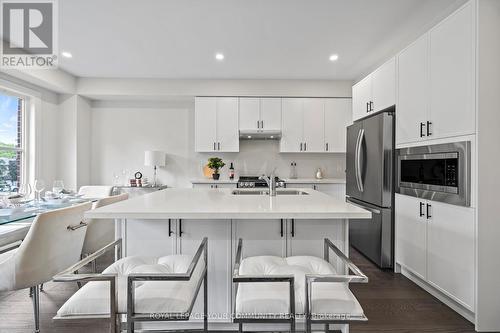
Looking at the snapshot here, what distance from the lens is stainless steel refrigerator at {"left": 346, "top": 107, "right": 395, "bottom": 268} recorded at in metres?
2.81

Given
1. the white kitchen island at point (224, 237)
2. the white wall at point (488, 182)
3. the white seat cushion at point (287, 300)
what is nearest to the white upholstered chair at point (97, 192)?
the white kitchen island at point (224, 237)

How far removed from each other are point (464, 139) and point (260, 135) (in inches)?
125

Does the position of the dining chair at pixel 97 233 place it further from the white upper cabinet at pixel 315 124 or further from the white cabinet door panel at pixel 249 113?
the white upper cabinet at pixel 315 124

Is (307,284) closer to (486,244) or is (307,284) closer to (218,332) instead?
(218,332)

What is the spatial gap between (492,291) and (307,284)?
1659 mm

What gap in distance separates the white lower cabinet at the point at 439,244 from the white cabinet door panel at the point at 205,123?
307 centimetres

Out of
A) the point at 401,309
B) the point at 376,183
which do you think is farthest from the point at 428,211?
the point at 401,309

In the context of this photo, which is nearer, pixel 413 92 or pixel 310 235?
pixel 310 235

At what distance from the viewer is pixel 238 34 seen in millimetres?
3074

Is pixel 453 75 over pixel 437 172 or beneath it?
over

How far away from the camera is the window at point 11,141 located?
3719 millimetres

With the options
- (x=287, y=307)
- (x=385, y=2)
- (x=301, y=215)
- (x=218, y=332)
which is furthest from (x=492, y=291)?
(x=385, y=2)

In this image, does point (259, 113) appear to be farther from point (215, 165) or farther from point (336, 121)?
point (336, 121)

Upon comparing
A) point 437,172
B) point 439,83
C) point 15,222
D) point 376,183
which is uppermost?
point 439,83
